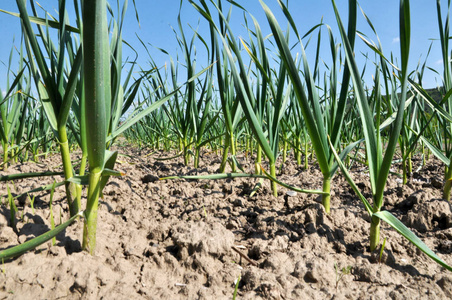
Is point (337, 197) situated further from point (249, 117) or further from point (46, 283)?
point (46, 283)


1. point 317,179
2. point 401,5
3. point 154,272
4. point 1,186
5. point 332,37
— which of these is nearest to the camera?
point 401,5

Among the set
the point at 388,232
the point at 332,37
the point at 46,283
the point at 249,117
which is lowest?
the point at 46,283

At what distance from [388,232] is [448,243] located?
0.56ft

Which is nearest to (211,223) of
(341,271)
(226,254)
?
(226,254)

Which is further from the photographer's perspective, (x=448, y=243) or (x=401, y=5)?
(x=448, y=243)

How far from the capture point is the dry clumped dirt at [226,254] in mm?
721

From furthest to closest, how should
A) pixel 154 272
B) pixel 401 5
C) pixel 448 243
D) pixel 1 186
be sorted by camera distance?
pixel 1 186 < pixel 448 243 < pixel 154 272 < pixel 401 5

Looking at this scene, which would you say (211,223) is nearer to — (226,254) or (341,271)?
(226,254)

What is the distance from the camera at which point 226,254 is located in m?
0.88

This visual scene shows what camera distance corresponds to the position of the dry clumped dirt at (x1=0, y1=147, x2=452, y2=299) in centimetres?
72

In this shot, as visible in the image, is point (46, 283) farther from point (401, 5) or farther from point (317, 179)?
point (317, 179)

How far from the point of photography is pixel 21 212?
41.3 inches

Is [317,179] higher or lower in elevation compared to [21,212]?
higher

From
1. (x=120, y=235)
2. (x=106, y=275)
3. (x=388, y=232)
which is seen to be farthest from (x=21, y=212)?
(x=388, y=232)
